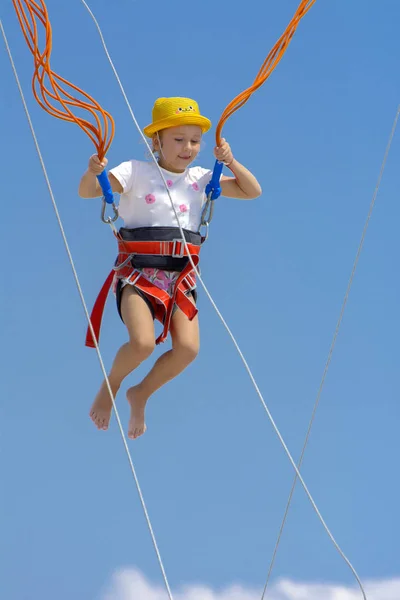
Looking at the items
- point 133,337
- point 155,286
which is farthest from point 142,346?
point 155,286

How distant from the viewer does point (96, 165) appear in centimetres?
607

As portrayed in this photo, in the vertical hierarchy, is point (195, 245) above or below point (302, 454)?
above

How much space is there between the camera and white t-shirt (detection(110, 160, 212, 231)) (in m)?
6.48

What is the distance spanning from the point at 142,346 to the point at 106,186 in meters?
1.02

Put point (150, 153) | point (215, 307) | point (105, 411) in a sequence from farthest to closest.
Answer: point (105, 411) → point (150, 153) → point (215, 307)

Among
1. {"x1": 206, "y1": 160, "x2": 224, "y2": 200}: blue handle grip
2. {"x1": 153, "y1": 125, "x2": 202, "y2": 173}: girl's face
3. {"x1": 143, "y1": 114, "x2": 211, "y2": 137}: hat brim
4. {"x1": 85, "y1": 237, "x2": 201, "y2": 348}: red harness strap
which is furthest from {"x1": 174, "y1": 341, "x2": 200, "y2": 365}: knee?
{"x1": 143, "y1": 114, "x2": 211, "y2": 137}: hat brim

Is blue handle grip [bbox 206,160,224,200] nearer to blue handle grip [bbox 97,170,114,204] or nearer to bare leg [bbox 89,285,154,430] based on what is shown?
blue handle grip [bbox 97,170,114,204]

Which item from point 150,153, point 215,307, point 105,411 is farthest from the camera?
point 105,411

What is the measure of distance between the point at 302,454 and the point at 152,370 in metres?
1.12

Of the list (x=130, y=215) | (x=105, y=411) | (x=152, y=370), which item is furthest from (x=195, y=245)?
(x=105, y=411)

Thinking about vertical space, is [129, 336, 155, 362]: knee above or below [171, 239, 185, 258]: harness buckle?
below

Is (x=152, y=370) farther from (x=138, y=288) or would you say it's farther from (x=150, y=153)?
(x=150, y=153)

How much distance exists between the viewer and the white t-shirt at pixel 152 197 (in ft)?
21.3

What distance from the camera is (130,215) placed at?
6543mm
